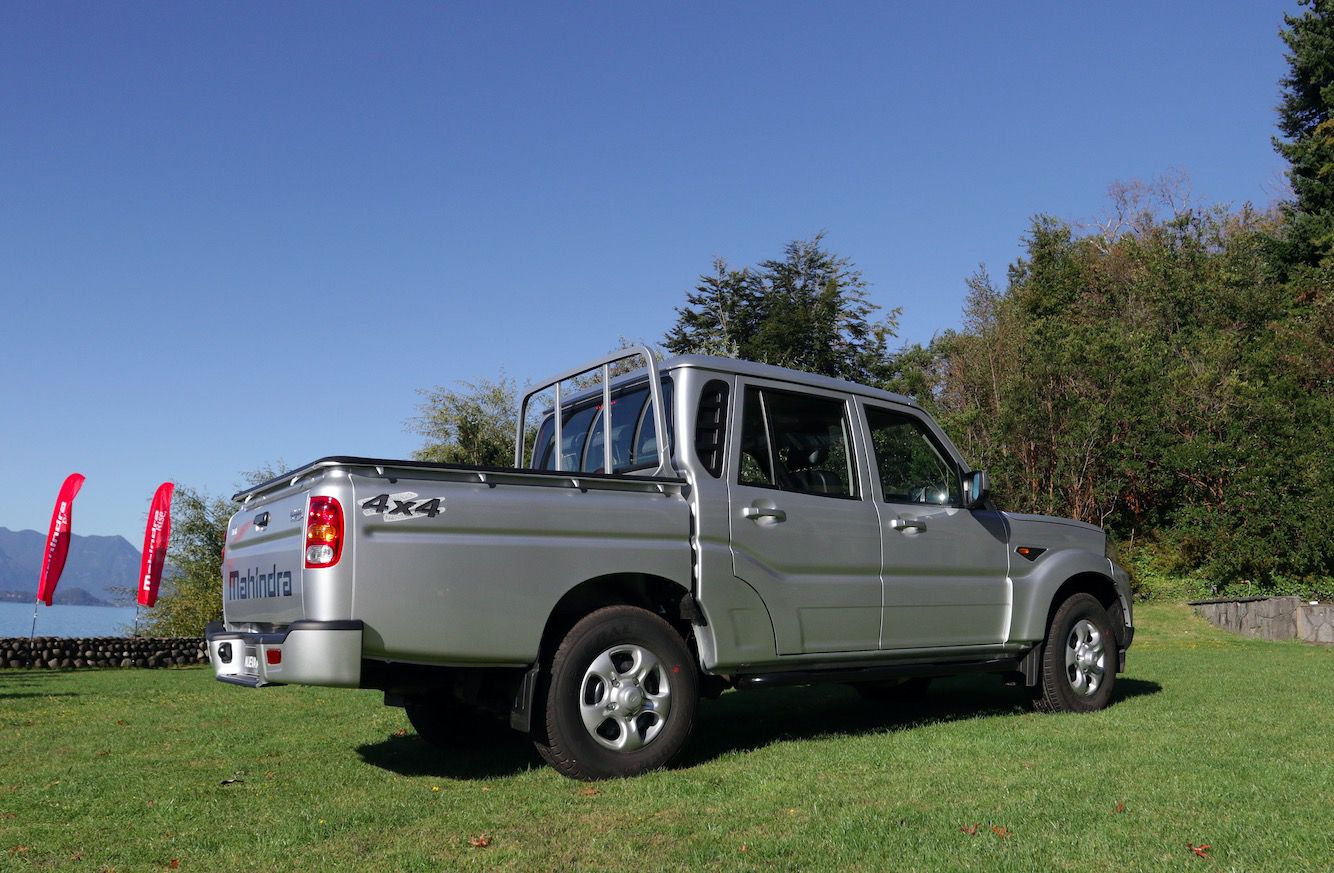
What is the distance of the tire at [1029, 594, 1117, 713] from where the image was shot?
7.54 meters

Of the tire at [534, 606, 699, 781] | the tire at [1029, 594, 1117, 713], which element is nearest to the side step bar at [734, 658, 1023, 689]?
the tire at [1029, 594, 1117, 713]

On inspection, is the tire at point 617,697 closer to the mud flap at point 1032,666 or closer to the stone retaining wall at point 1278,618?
the mud flap at point 1032,666

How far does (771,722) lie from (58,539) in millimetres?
22650

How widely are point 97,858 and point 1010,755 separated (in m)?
4.24

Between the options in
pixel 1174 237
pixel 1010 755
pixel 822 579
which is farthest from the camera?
pixel 1174 237

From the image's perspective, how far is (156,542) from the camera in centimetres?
2831

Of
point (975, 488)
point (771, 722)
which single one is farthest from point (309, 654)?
point (975, 488)

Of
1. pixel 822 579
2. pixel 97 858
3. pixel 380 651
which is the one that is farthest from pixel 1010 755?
pixel 97 858

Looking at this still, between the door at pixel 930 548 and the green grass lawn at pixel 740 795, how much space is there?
0.62 m

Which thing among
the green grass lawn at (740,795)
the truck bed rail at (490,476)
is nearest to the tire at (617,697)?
the green grass lawn at (740,795)

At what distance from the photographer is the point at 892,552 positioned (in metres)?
6.71

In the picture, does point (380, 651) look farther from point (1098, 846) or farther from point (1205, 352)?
point (1205, 352)

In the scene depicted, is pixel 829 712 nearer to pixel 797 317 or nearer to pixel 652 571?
pixel 652 571

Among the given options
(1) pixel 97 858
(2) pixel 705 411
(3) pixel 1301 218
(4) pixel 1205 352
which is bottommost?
(1) pixel 97 858
